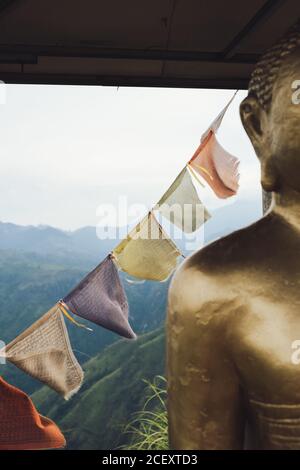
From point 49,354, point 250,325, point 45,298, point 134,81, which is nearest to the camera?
point 250,325

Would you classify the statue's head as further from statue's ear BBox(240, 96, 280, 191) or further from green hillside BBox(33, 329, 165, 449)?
green hillside BBox(33, 329, 165, 449)

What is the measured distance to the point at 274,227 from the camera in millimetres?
1052

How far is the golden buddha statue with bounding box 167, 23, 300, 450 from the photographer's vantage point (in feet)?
3.10

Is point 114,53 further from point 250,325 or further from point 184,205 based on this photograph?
point 250,325

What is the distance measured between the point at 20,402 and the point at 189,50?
1609mm

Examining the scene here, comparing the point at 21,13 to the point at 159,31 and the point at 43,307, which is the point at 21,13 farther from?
the point at 43,307

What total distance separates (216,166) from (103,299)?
3.29 ft

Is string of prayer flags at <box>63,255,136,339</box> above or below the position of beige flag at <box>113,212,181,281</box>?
below

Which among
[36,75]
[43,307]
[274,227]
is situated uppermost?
[36,75]

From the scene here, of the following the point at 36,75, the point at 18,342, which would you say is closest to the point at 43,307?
the point at 18,342

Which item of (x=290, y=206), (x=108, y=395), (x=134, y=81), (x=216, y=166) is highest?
(x=134, y=81)

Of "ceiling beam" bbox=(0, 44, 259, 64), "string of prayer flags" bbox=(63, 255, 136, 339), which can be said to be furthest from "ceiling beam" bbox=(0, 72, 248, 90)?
"string of prayer flags" bbox=(63, 255, 136, 339)

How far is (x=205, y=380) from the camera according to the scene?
974 millimetres

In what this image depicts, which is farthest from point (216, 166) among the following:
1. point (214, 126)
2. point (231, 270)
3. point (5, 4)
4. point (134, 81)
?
point (231, 270)
